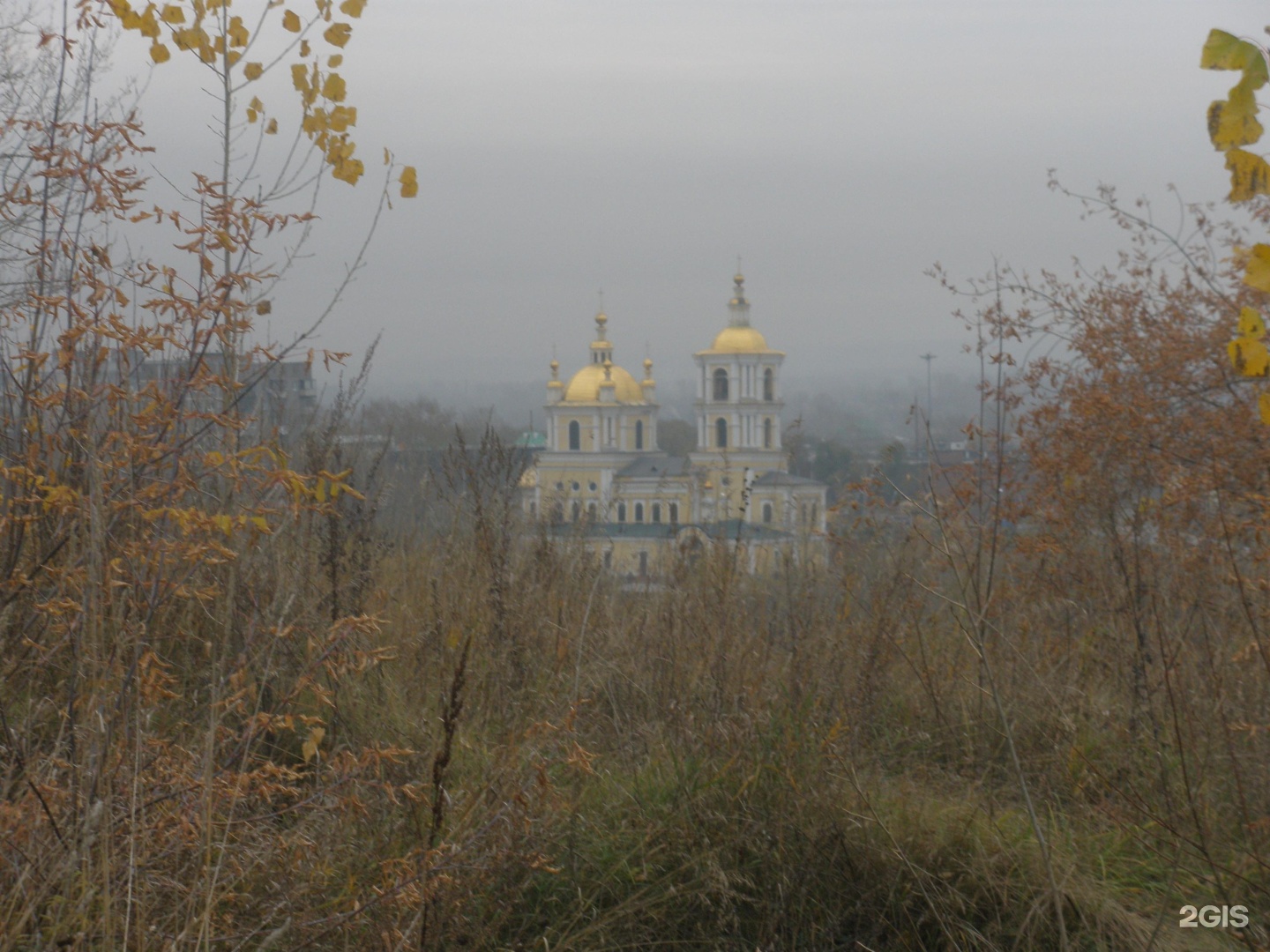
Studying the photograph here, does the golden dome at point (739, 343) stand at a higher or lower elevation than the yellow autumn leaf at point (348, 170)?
higher

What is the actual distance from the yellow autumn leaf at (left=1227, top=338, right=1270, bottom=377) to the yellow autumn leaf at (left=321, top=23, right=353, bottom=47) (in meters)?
2.27

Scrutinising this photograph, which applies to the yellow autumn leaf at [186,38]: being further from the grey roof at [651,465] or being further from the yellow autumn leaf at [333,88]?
the grey roof at [651,465]

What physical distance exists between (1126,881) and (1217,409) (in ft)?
12.8

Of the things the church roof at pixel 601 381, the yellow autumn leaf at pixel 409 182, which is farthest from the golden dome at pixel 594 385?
the yellow autumn leaf at pixel 409 182

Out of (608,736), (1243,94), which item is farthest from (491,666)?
(1243,94)

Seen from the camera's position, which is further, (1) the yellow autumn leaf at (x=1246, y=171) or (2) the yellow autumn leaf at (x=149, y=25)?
(2) the yellow autumn leaf at (x=149, y=25)

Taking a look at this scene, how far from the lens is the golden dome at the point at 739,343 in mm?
70875

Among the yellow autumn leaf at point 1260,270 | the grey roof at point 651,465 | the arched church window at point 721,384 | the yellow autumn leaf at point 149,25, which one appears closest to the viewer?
the yellow autumn leaf at point 1260,270

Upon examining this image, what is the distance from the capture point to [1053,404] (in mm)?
6672

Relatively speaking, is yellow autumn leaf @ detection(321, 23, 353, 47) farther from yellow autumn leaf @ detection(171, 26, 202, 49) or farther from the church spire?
the church spire

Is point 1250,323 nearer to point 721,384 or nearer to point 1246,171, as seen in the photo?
point 1246,171

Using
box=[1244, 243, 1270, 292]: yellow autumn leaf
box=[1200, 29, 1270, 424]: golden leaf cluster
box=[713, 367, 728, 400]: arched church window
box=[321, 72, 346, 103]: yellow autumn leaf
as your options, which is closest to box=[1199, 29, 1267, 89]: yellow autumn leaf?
box=[1200, 29, 1270, 424]: golden leaf cluster

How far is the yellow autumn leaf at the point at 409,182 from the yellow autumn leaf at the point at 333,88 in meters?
0.27

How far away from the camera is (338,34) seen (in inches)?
112
